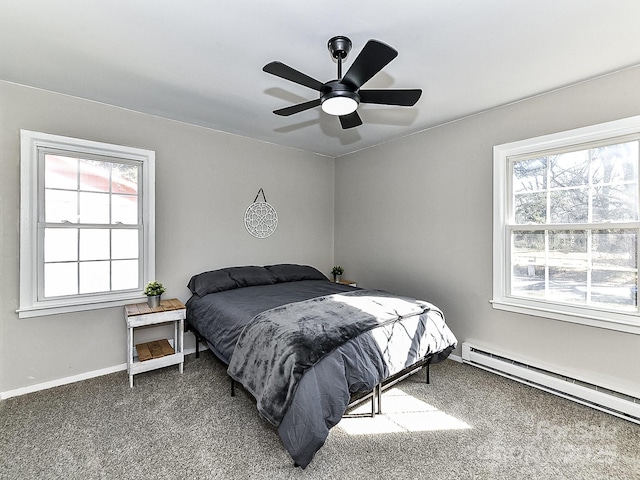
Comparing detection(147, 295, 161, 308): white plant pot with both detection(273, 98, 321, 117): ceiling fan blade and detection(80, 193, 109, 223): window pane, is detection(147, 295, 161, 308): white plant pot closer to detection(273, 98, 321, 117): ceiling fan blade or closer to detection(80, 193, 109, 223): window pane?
detection(80, 193, 109, 223): window pane

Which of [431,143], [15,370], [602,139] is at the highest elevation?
[431,143]

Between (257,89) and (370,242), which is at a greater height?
(257,89)

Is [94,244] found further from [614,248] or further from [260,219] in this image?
[614,248]

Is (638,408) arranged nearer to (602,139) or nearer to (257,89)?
(602,139)

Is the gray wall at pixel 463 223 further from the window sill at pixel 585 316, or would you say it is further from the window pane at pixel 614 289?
the window pane at pixel 614 289

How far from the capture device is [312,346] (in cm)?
189

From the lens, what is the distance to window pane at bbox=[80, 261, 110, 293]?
2.92 metres

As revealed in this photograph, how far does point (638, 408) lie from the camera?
218 centimetres

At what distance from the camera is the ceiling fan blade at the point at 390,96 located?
1.99 m

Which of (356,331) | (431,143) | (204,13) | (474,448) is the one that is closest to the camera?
(204,13)

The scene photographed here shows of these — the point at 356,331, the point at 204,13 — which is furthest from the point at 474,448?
the point at 204,13

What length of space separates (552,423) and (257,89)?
3442mm

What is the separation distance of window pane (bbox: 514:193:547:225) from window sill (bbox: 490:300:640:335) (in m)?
0.78


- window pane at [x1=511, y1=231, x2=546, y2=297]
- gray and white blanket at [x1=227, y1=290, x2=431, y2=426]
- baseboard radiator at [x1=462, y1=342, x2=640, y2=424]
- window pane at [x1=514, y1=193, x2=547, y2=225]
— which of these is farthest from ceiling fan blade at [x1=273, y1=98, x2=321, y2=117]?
baseboard radiator at [x1=462, y1=342, x2=640, y2=424]
